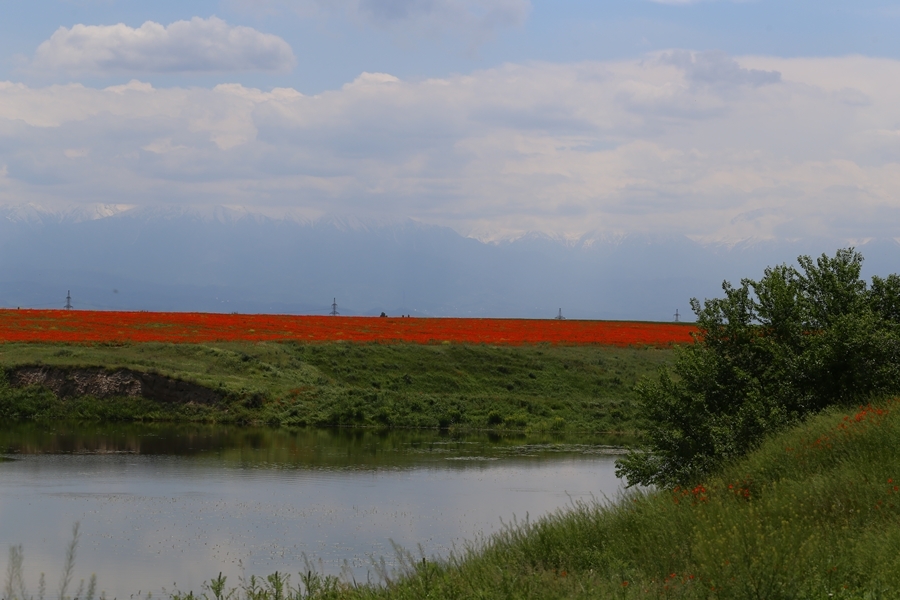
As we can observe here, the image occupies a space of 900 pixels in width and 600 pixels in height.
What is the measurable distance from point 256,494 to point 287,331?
3205 cm

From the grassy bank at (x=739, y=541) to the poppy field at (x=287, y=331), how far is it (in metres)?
37.0

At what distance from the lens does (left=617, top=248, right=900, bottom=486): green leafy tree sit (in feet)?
61.3

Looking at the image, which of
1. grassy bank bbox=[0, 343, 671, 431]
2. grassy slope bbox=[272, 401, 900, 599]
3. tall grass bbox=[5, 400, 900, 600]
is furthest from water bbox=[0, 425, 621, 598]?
grassy slope bbox=[272, 401, 900, 599]

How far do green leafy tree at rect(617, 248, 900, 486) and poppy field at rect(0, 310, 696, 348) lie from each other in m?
33.6

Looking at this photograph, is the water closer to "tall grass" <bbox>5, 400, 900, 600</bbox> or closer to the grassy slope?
"tall grass" <bbox>5, 400, 900, 600</bbox>

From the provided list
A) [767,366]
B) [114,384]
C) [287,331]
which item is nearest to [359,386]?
[287,331]

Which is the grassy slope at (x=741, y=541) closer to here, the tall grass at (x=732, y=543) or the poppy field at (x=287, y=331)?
the tall grass at (x=732, y=543)

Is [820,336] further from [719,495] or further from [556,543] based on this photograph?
[556,543]

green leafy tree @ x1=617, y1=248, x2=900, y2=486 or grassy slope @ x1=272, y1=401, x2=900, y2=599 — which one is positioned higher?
green leafy tree @ x1=617, y1=248, x2=900, y2=486

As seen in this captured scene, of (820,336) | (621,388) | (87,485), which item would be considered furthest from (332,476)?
(621,388)

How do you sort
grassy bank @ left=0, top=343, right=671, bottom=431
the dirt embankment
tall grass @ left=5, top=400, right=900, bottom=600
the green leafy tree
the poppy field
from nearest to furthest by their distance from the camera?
tall grass @ left=5, top=400, right=900, bottom=600 < the green leafy tree < grassy bank @ left=0, top=343, right=671, bottom=431 < the dirt embankment < the poppy field

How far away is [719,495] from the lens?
605 inches

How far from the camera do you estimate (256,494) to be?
84.9ft

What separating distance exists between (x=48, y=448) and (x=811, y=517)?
27250mm
